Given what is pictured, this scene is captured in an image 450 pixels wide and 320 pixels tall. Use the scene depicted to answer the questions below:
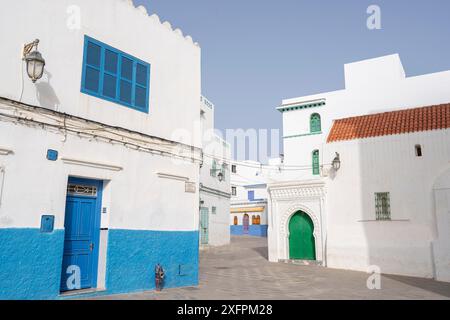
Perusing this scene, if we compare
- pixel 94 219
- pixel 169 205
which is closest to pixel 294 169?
pixel 169 205

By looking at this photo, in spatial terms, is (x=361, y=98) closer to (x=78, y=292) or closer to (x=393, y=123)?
(x=393, y=123)

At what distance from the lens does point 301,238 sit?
1673cm

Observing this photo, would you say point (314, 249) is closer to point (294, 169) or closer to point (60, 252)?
point (294, 169)

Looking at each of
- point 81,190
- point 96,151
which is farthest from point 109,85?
point 81,190

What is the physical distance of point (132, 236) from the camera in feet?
28.8

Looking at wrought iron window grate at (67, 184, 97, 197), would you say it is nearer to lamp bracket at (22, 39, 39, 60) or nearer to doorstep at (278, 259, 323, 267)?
lamp bracket at (22, 39, 39, 60)

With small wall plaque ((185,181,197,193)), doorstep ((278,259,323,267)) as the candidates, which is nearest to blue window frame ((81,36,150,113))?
small wall plaque ((185,181,197,193))

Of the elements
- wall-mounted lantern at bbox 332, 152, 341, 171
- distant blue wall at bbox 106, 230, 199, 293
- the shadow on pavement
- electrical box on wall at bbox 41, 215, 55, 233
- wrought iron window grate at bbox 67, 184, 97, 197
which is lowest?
the shadow on pavement

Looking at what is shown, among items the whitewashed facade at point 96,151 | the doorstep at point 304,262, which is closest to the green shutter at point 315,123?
the doorstep at point 304,262

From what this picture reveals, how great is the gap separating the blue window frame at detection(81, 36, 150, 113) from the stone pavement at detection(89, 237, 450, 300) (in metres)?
4.36

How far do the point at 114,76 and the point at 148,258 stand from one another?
4.28m

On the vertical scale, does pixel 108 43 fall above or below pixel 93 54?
above

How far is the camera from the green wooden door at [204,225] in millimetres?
24438

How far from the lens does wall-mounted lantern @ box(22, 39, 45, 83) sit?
695 centimetres
